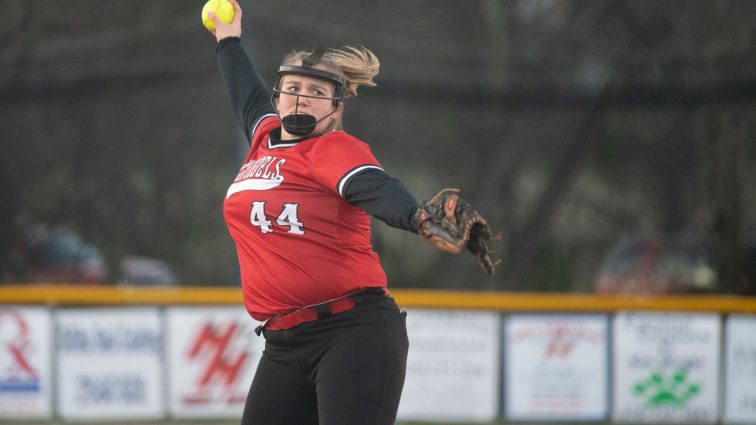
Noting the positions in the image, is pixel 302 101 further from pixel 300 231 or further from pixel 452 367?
pixel 452 367

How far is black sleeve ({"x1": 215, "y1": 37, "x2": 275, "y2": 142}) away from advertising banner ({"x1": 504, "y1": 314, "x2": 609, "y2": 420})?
4.30 meters

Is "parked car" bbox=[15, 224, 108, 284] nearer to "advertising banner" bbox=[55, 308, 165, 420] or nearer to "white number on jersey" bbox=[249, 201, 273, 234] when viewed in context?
"advertising banner" bbox=[55, 308, 165, 420]

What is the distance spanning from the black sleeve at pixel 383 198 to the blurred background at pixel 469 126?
622cm

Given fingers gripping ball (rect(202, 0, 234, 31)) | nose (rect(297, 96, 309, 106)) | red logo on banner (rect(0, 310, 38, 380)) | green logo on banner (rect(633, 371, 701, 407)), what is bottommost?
green logo on banner (rect(633, 371, 701, 407))

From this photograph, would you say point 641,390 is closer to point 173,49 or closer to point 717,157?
point 717,157

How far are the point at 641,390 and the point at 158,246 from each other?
14.8ft

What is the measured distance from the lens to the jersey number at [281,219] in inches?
141

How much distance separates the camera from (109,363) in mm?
8188

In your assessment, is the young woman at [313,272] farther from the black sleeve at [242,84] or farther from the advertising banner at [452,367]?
the advertising banner at [452,367]

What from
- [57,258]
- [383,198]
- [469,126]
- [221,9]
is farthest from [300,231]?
[57,258]

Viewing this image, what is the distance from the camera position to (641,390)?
825cm

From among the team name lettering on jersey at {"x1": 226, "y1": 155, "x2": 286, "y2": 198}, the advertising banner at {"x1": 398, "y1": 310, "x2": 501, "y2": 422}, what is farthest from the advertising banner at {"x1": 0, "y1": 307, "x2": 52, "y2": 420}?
the team name lettering on jersey at {"x1": 226, "y1": 155, "x2": 286, "y2": 198}

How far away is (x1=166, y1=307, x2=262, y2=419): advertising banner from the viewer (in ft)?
26.8

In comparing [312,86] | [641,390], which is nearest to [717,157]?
[641,390]
